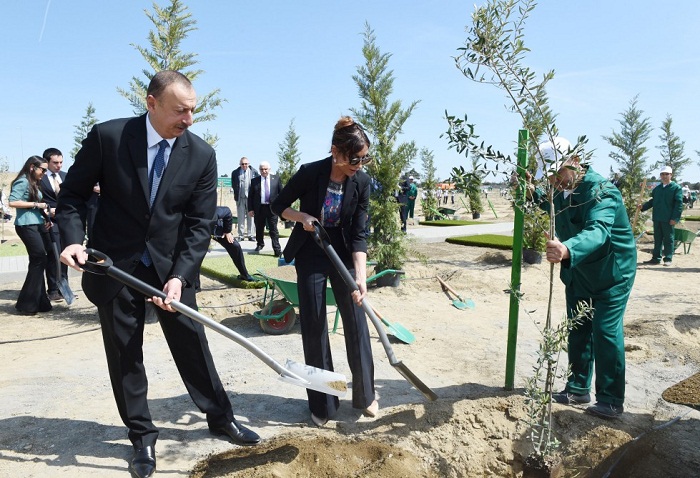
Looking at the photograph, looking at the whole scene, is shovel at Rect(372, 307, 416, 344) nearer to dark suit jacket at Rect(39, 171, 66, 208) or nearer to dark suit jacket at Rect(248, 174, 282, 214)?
dark suit jacket at Rect(39, 171, 66, 208)

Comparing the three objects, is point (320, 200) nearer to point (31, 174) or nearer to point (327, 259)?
point (327, 259)

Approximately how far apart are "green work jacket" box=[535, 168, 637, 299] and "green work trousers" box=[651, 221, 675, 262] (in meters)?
8.99

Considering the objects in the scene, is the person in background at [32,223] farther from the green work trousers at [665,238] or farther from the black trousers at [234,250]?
the green work trousers at [665,238]

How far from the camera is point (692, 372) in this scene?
189 inches

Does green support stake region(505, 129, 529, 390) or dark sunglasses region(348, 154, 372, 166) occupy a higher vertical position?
dark sunglasses region(348, 154, 372, 166)

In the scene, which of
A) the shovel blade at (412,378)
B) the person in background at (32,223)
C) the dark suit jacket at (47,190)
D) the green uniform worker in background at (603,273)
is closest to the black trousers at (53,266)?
the person in background at (32,223)

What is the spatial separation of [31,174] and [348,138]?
16.0 ft

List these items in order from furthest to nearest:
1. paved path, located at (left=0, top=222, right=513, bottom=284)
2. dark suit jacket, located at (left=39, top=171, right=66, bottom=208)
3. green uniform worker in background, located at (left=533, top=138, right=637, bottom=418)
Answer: paved path, located at (left=0, top=222, right=513, bottom=284), dark suit jacket, located at (left=39, top=171, right=66, bottom=208), green uniform worker in background, located at (left=533, top=138, right=637, bottom=418)

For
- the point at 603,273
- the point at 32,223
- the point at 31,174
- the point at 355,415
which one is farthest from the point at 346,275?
the point at 31,174

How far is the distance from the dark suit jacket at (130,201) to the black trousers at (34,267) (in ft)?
14.1

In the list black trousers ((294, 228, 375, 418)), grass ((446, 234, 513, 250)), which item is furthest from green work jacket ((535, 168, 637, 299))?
grass ((446, 234, 513, 250))

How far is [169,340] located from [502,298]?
5.78m

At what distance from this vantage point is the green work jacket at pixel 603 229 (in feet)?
11.4

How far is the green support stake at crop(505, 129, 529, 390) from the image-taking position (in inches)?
134
